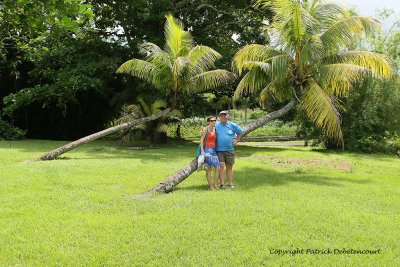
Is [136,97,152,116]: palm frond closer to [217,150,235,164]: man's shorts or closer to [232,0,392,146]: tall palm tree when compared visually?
[232,0,392,146]: tall palm tree

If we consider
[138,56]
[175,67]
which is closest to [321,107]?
[175,67]

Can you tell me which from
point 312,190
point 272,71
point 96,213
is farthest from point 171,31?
point 96,213

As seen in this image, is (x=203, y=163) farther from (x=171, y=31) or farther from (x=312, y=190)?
(x=171, y=31)

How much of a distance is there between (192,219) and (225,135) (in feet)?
9.96

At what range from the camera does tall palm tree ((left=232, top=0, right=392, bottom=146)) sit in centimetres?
1043

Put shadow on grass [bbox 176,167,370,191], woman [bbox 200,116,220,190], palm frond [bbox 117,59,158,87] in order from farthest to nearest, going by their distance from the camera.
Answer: palm frond [bbox 117,59,158,87] → shadow on grass [bbox 176,167,370,191] → woman [bbox 200,116,220,190]

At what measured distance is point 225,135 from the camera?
8.90m

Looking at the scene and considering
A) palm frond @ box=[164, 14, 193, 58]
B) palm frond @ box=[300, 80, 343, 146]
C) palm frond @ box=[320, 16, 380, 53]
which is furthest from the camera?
palm frond @ box=[164, 14, 193, 58]

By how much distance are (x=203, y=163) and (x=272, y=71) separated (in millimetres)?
3382

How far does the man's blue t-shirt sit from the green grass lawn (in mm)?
948

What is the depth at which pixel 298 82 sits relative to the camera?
36.8 feet

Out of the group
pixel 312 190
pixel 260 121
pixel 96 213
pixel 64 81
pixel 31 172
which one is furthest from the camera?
pixel 64 81

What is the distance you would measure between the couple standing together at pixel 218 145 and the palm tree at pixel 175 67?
5464 millimetres

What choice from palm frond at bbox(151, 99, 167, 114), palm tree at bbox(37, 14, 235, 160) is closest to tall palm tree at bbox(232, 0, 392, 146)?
palm tree at bbox(37, 14, 235, 160)
